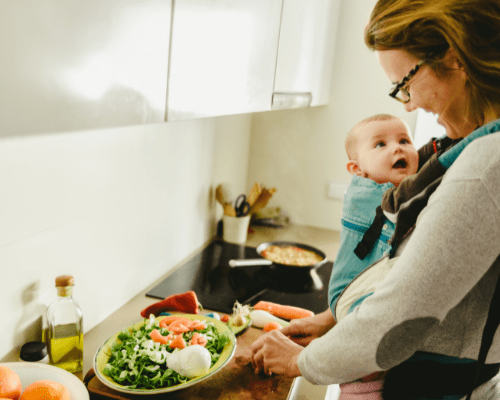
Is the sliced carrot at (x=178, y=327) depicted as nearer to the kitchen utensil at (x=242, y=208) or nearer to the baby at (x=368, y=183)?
the baby at (x=368, y=183)

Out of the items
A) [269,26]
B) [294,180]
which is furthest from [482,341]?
[294,180]

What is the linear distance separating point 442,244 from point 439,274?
0.04m

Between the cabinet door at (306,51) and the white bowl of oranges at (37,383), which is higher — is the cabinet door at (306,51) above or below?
above

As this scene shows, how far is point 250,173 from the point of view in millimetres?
2559

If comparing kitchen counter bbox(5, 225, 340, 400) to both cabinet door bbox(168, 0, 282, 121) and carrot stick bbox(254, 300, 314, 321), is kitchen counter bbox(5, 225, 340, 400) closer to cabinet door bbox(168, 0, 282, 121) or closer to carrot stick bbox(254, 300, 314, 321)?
carrot stick bbox(254, 300, 314, 321)

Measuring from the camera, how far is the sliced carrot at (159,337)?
3.79 feet

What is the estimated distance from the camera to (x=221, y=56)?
1.01 m

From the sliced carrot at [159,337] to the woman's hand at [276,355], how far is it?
213mm

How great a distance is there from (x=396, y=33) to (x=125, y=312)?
1.12 metres

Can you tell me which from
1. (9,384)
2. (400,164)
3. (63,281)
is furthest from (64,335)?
(400,164)

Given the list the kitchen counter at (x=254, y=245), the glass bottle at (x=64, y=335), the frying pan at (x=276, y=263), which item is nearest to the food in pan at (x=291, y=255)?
the frying pan at (x=276, y=263)

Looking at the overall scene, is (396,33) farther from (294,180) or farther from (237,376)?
(294,180)

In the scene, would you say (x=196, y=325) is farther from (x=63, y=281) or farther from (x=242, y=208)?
(x=242, y=208)

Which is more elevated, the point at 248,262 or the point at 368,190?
the point at 368,190
